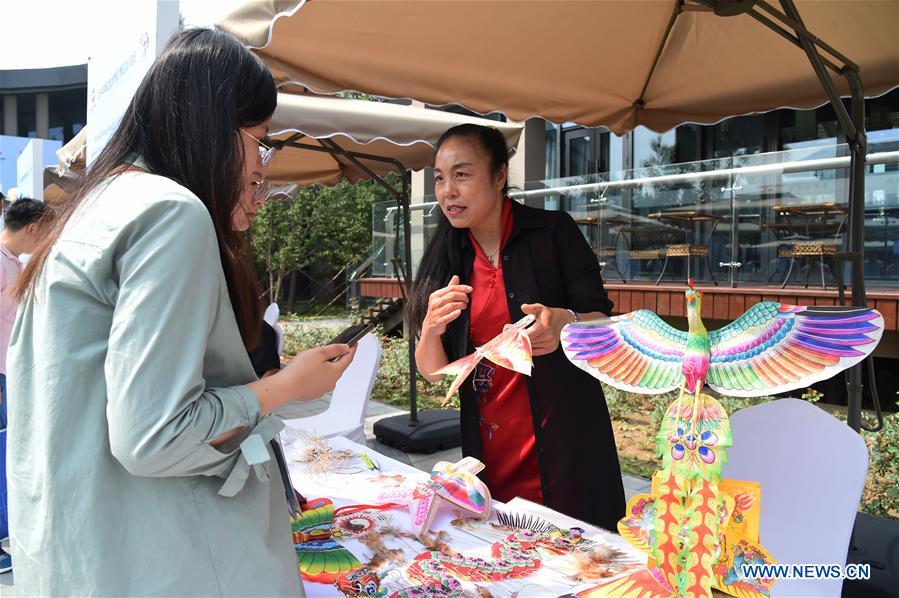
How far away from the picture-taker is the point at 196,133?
0.89 m

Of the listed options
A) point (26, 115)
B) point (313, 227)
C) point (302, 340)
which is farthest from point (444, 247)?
point (26, 115)

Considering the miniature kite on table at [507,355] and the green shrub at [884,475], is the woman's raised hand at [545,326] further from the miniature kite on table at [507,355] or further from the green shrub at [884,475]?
the green shrub at [884,475]

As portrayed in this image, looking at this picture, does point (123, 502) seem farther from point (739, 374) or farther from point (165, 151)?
→ point (739, 374)

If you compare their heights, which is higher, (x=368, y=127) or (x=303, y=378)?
(x=368, y=127)

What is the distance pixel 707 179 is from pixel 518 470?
6.30m

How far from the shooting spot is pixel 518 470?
2021 millimetres

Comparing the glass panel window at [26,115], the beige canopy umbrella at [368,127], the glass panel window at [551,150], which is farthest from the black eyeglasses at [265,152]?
the glass panel window at [26,115]

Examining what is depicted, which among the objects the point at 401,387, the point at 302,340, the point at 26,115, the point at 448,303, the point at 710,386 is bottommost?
the point at 401,387

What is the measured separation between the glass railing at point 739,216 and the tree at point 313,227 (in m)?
9.85

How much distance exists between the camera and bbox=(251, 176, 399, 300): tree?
56.6 feet

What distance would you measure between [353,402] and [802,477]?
2.56 meters

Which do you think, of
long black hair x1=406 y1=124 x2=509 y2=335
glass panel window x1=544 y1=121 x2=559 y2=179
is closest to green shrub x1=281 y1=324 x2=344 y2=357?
glass panel window x1=544 y1=121 x2=559 y2=179

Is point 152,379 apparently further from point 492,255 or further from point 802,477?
point 802,477

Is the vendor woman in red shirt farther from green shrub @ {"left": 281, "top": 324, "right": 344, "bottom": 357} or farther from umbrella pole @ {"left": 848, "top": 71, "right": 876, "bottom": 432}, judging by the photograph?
green shrub @ {"left": 281, "top": 324, "right": 344, "bottom": 357}
